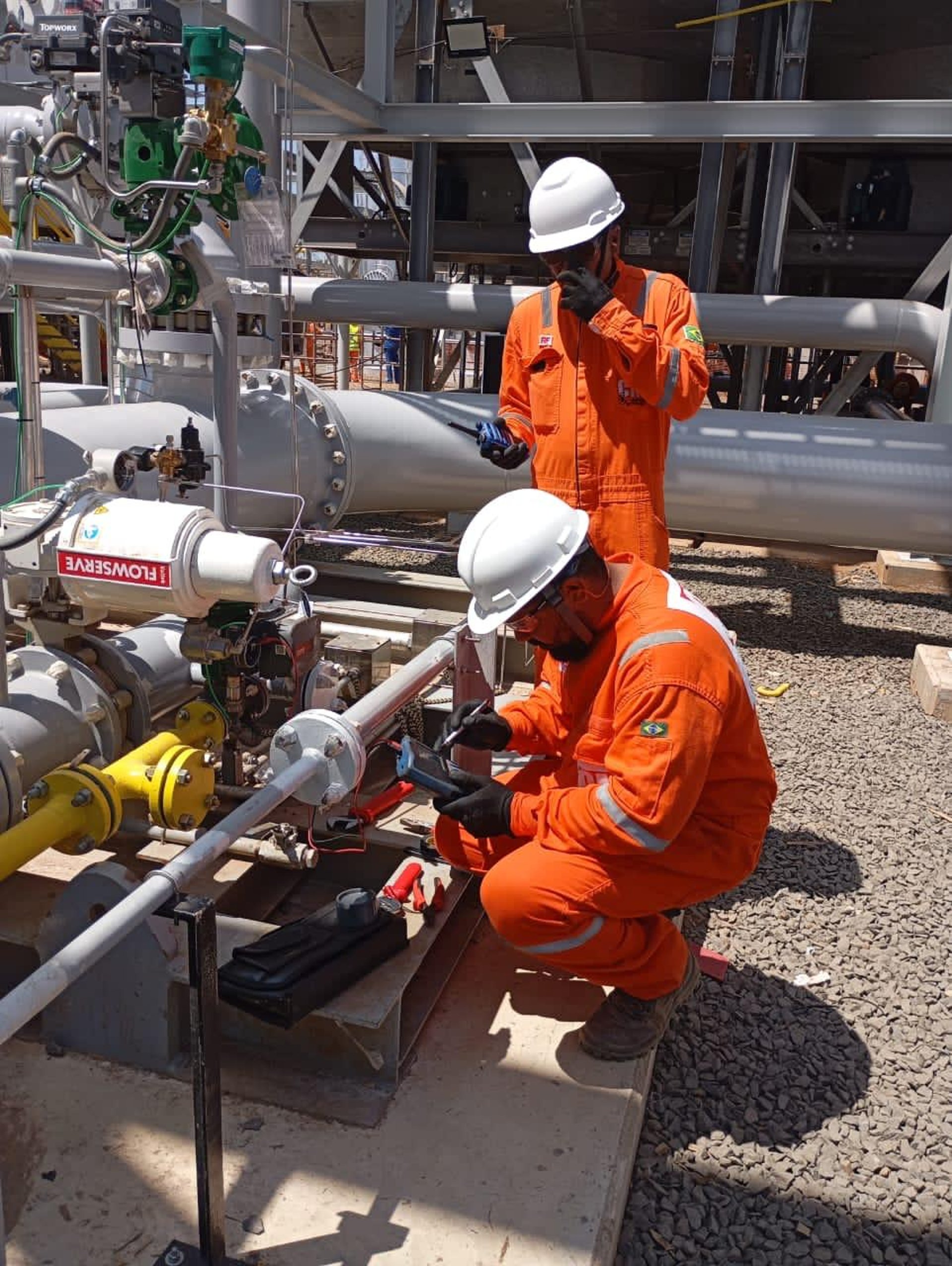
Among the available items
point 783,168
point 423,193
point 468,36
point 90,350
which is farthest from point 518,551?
point 90,350

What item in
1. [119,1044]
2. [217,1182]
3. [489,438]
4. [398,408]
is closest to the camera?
[217,1182]

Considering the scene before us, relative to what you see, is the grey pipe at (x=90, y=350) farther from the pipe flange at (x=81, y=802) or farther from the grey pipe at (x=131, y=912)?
the grey pipe at (x=131, y=912)

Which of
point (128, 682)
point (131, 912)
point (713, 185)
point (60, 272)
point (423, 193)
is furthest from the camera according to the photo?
point (423, 193)

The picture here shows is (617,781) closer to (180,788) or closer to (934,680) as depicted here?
(180,788)

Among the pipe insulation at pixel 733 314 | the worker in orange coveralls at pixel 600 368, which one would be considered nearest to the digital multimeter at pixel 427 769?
the worker in orange coveralls at pixel 600 368

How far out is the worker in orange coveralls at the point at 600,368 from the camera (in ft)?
8.16

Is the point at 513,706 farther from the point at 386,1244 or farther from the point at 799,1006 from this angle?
the point at 386,1244

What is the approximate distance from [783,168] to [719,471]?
213cm

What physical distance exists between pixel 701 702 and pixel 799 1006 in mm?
900

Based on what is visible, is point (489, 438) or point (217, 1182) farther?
point (489, 438)

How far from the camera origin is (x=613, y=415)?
2.62 metres

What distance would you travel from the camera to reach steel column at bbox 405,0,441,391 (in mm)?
5871

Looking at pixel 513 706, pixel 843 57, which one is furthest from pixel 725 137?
pixel 513 706

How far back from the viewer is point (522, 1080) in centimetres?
183
